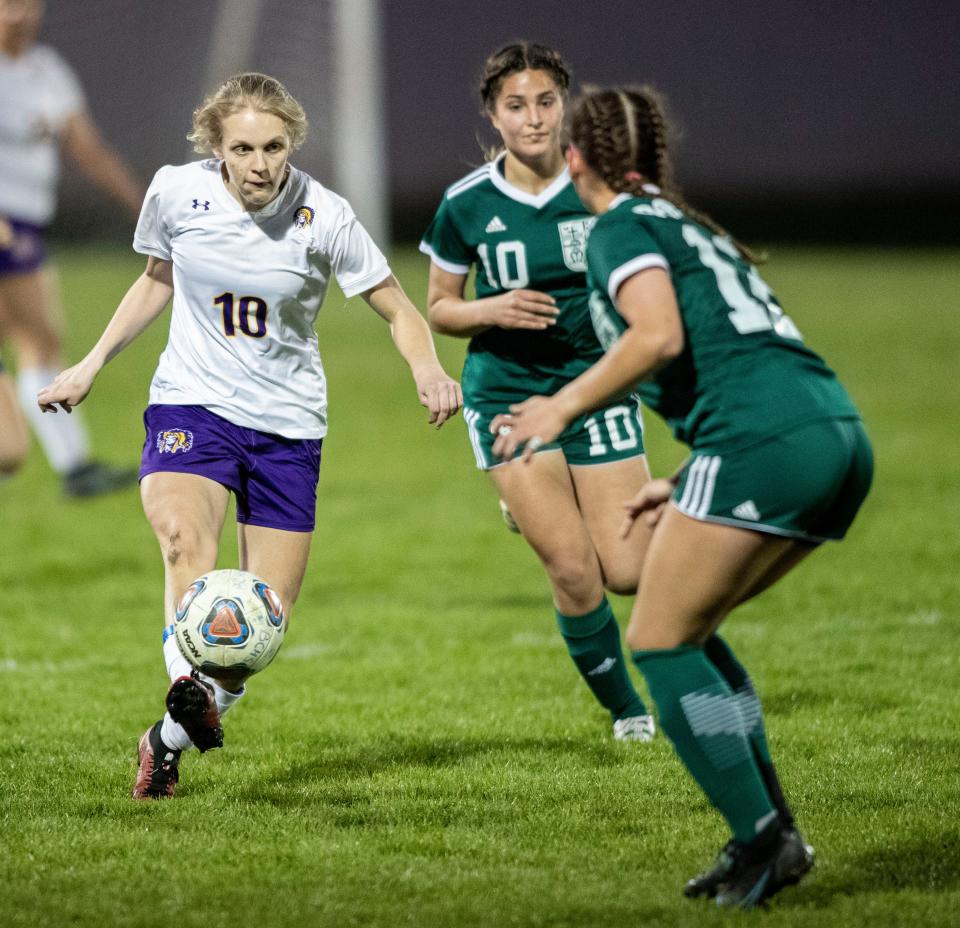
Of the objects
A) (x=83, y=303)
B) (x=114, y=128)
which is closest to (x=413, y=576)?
(x=83, y=303)

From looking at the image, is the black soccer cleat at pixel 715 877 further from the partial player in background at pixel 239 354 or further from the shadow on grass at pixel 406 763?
the partial player in background at pixel 239 354

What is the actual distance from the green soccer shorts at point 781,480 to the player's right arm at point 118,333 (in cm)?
214

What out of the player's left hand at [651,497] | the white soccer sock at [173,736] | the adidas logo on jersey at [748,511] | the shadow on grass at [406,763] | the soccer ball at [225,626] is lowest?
the shadow on grass at [406,763]

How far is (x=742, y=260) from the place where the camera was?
4215 mm

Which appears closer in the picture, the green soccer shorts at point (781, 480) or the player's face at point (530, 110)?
the green soccer shorts at point (781, 480)

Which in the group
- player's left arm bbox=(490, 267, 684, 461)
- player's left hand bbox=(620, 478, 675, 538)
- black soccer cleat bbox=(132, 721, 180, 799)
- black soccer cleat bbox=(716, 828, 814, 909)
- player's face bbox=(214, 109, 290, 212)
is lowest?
black soccer cleat bbox=(132, 721, 180, 799)

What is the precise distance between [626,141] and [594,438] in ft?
6.72

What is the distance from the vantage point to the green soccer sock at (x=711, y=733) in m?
4.04

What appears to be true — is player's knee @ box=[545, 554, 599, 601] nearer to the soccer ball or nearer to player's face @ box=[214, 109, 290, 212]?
the soccer ball

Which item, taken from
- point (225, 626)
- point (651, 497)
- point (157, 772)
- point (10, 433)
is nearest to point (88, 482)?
point (10, 433)

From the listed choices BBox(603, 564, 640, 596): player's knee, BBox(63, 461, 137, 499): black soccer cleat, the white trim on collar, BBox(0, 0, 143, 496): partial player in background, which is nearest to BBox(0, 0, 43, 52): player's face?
BBox(0, 0, 143, 496): partial player in background

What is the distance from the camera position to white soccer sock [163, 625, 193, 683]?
16.7 feet

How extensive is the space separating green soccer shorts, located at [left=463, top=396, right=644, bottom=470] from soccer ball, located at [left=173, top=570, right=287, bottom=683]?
4.41 ft

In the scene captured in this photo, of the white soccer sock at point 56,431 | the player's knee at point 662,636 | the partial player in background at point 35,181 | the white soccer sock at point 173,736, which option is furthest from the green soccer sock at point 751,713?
the white soccer sock at point 56,431
